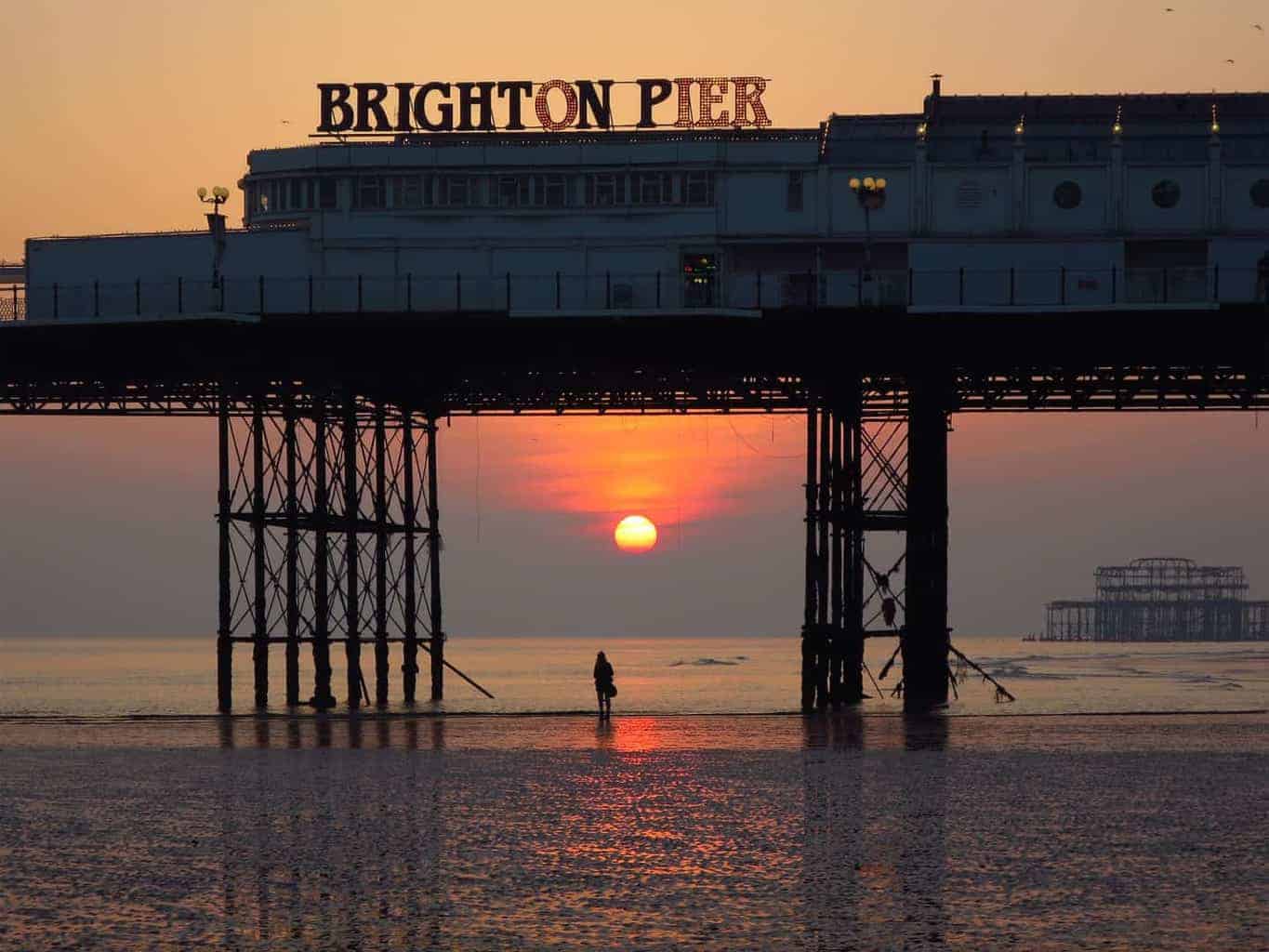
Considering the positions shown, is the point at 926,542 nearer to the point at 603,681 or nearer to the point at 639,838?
the point at 603,681

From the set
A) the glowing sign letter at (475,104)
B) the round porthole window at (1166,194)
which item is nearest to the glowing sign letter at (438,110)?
the glowing sign letter at (475,104)

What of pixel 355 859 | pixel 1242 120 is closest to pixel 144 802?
pixel 355 859

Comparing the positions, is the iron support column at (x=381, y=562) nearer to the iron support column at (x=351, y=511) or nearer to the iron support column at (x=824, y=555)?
the iron support column at (x=351, y=511)

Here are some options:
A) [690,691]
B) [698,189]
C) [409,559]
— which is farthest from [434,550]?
[690,691]

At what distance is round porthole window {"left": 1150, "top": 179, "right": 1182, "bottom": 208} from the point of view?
62.2m

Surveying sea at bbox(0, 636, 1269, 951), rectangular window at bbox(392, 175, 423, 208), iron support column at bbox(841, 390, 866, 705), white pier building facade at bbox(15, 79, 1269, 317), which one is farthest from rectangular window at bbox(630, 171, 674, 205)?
sea at bbox(0, 636, 1269, 951)

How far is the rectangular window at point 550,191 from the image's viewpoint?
64188mm

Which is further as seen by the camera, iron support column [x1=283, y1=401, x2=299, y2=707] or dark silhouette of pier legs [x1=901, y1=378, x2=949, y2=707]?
iron support column [x1=283, y1=401, x2=299, y2=707]

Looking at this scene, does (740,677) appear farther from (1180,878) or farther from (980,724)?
(1180,878)

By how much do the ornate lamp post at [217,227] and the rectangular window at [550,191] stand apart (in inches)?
374

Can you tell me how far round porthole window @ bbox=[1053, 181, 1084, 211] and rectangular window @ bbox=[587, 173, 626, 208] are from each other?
514 inches

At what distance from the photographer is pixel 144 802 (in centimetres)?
2981

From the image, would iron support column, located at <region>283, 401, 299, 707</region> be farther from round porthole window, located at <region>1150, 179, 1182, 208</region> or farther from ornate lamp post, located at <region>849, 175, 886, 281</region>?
round porthole window, located at <region>1150, 179, 1182, 208</region>

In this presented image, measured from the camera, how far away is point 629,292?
62.6 m
